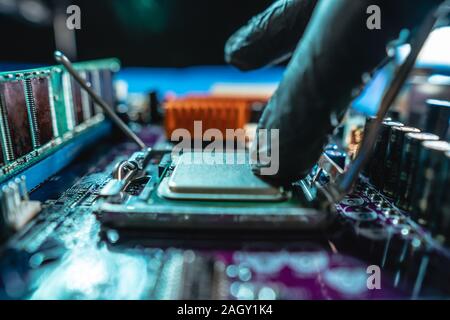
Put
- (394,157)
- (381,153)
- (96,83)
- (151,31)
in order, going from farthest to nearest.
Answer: (151,31) → (96,83) → (381,153) → (394,157)

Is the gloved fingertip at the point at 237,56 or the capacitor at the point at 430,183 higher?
the gloved fingertip at the point at 237,56

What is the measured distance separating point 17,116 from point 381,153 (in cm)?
168

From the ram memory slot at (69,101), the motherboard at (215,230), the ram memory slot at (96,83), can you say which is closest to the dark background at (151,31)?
the ram memory slot at (96,83)

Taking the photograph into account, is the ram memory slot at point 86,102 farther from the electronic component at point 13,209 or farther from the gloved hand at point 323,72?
the gloved hand at point 323,72

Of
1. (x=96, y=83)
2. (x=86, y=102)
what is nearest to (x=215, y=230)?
(x=86, y=102)

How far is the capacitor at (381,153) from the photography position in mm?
1563

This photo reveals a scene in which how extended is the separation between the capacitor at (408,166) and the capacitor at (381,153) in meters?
0.14

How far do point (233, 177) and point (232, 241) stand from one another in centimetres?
29

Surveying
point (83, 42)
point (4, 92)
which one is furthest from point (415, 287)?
point (83, 42)

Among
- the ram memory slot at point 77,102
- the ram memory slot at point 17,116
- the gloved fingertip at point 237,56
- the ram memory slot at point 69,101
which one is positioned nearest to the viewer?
the ram memory slot at point 17,116

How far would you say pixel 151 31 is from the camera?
3.56 metres

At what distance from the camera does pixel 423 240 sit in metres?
1.23

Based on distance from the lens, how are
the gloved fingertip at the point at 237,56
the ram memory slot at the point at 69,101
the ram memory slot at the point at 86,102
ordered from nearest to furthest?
the gloved fingertip at the point at 237,56, the ram memory slot at the point at 69,101, the ram memory slot at the point at 86,102

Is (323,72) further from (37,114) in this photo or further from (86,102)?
(86,102)
